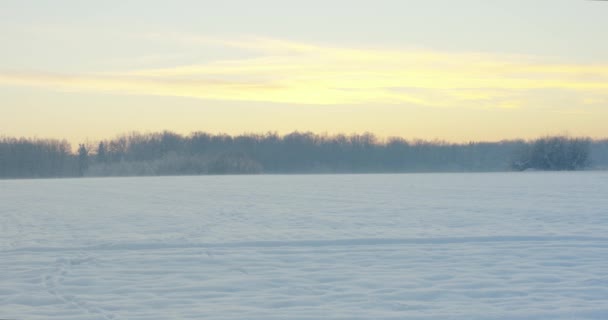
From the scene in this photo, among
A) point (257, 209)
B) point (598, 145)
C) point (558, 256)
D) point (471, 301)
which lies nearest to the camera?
point (471, 301)

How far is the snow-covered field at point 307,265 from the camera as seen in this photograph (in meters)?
5.91

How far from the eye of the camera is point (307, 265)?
26.6 feet

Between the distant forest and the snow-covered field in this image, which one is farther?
the distant forest

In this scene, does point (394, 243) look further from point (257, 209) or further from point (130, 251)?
point (257, 209)

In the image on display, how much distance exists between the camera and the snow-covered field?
233 inches

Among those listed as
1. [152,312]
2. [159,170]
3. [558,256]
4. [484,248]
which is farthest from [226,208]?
[159,170]

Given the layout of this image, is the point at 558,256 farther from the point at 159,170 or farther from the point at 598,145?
the point at 598,145

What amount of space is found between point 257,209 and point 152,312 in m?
10.5

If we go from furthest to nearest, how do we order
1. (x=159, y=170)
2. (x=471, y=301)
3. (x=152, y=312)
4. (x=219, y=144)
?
1. (x=219, y=144)
2. (x=159, y=170)
3. (x=471, y=301)
4. (x=152, y=312)

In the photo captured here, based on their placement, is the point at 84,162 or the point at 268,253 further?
the point at 84,162

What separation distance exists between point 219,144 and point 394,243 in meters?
76.4

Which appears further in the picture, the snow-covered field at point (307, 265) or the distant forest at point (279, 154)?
the distant forest at point (279, 154)

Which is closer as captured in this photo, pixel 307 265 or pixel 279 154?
pixel 307 265

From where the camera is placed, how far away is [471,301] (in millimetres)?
6109
